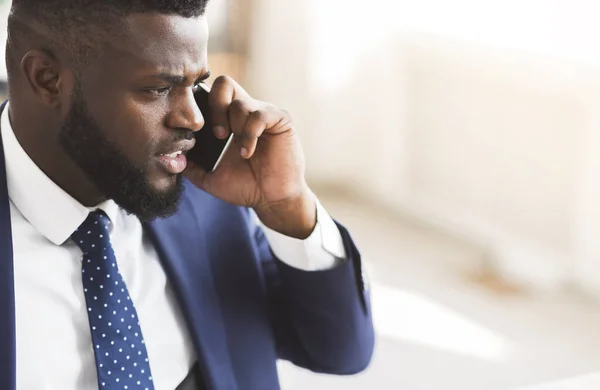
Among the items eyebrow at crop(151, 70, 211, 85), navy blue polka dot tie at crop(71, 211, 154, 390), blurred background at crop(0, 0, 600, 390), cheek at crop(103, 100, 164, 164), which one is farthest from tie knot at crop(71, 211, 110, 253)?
blurred background at crop(0, 0, 600, 390)

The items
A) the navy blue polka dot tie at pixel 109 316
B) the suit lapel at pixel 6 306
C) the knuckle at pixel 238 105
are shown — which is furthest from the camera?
the knuckle at pixel 238 105

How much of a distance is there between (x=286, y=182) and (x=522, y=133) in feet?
8.54

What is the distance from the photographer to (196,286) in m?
1.33

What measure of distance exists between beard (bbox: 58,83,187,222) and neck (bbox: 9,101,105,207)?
0.05 ft

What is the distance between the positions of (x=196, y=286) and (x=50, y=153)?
0.28 m

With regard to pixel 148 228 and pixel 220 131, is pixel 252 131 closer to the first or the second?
pixel 220 131

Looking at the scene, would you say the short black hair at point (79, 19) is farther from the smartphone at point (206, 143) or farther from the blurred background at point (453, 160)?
the blurred background at point (453, 160)

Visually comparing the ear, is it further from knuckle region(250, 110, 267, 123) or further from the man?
knuckle region(250, 110, 267, 123)

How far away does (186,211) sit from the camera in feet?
4.49

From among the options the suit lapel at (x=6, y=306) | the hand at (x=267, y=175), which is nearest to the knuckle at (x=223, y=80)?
the hand at (x=267, y=175)

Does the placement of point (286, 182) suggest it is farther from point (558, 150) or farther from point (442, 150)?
point (442, 150)

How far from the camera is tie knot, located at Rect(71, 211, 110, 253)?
122 cm

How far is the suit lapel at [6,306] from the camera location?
3.56ft

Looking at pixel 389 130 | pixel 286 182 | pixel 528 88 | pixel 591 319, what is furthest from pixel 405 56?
pixel 286 182
